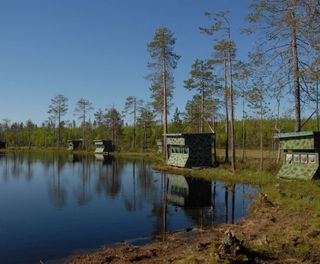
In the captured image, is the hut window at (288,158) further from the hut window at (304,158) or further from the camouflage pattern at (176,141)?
the camouflage pattern at (176,141)

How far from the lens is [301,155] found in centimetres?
2144

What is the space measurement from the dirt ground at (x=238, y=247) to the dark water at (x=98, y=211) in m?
1.40

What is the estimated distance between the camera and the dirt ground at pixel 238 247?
748 cm

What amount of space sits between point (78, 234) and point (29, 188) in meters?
14.0

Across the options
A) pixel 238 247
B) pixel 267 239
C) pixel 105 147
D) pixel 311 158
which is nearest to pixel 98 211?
pixel 267 239

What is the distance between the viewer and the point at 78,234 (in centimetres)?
1194

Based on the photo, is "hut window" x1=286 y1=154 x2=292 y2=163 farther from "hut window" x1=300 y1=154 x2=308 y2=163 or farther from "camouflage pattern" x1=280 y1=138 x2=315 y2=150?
"hut window" x1=300 y1=154 x2=308 y2=163

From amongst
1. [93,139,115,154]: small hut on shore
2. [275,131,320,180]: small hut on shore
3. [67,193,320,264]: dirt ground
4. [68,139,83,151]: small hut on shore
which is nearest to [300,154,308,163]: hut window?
[275,131,320,180]: small hut on shore

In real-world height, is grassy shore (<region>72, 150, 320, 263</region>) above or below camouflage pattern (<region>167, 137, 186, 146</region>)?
below

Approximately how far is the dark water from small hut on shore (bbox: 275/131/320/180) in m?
3.06

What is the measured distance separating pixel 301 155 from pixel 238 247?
15869mm

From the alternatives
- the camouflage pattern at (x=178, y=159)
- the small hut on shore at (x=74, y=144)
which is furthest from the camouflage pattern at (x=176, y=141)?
the small hut on shore at (x=74, y=144)

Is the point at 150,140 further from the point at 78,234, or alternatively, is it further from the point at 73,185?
the point at 78,234

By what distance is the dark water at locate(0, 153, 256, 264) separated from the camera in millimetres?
10992
